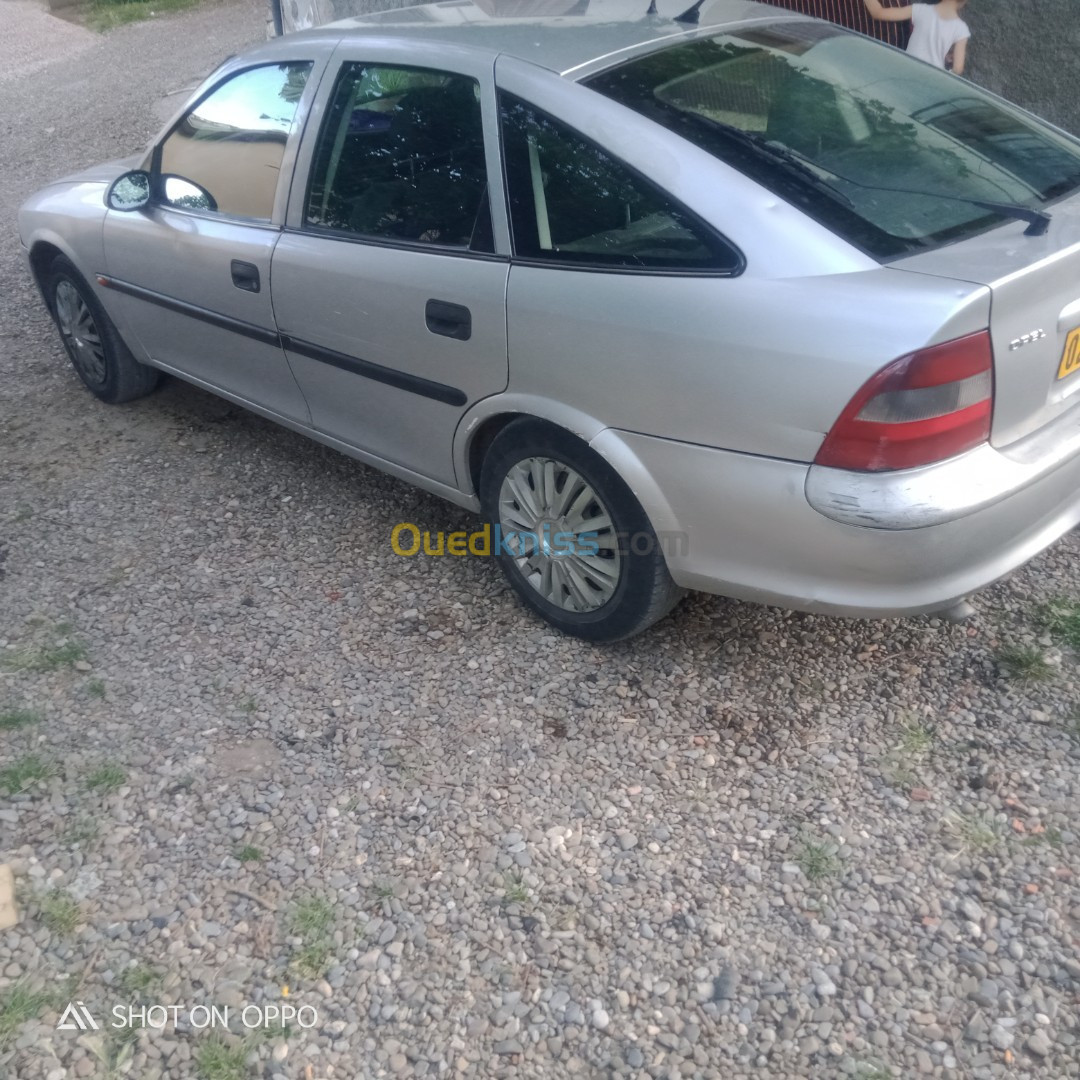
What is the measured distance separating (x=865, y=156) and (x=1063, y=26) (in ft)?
14.0

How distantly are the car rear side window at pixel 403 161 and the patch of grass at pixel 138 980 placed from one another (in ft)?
6.55

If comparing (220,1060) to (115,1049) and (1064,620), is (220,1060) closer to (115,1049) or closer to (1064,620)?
(115,1049)

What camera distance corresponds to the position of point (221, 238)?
3857 millimetres

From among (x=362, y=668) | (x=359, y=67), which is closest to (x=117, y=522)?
(x=362, y=668)

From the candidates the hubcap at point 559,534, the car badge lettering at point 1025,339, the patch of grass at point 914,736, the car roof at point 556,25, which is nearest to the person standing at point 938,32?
the car roof at point 556,25

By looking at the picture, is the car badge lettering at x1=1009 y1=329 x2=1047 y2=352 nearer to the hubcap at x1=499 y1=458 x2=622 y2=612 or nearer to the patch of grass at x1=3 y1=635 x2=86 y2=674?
the hubcap at x1=499 y1=458 x2=622 y2=612

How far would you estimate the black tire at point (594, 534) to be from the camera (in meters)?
2.95

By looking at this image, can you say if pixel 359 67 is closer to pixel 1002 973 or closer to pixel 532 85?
pixel 532 85

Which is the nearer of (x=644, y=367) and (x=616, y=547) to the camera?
(x=644, y=367)

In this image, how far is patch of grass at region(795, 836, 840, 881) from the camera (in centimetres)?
253

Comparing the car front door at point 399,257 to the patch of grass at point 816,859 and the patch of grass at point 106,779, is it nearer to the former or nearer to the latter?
the patch of grass at point 106,779

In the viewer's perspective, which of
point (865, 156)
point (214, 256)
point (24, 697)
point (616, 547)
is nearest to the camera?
point (865, 156)

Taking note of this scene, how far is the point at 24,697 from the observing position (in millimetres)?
3248

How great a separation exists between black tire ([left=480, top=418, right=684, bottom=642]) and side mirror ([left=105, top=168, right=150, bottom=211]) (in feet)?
6.53
